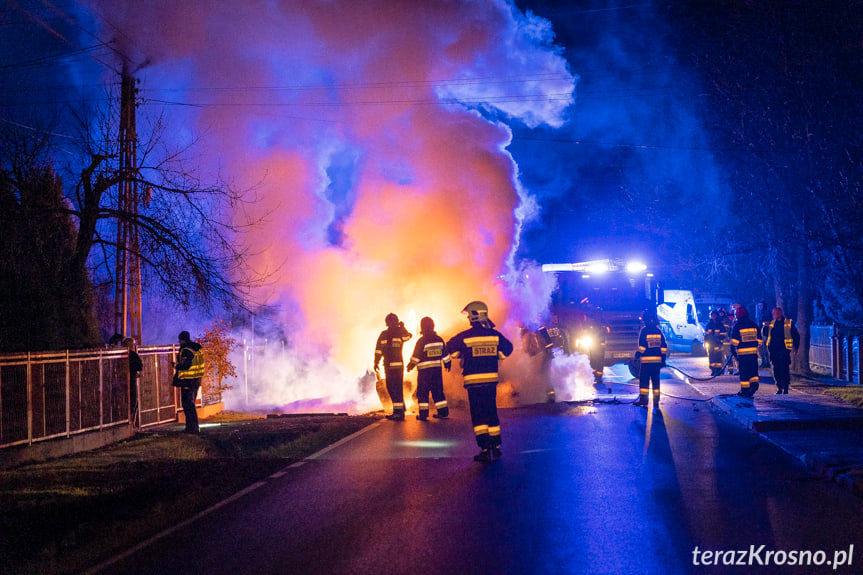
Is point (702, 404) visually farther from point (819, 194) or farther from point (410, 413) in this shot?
point (410, 413)

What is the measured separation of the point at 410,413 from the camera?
16.5 m

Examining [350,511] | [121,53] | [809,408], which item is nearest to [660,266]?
[809,408]

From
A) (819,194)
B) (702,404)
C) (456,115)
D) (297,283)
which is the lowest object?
(702,404)

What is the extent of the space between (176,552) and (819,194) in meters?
14.8

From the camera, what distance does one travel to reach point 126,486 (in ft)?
30.1

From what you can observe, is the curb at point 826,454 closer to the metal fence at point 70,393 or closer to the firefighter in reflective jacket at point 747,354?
the firefighter in reflective jacket at point 747,354

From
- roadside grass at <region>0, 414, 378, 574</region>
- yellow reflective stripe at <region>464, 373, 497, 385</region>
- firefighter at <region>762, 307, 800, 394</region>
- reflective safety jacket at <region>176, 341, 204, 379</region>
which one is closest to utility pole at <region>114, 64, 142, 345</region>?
reflective safety jacket at <region>176, 341, 204, 379</region>

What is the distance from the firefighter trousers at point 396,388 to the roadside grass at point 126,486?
619 mm

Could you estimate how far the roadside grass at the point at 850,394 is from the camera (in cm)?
1550

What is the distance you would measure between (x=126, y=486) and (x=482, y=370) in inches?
178

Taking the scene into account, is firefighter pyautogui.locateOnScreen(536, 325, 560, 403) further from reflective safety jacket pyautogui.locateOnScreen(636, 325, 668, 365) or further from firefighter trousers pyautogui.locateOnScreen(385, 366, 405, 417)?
firefighter trousers pyautogui.locateOnScreen(385, 366, 405, 417)

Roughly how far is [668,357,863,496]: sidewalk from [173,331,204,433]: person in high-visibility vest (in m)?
10.1

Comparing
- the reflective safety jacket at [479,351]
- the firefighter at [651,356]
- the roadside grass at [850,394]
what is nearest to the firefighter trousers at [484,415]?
the reflective safety jacket at [479,351]

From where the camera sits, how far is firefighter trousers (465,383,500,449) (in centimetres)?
998
